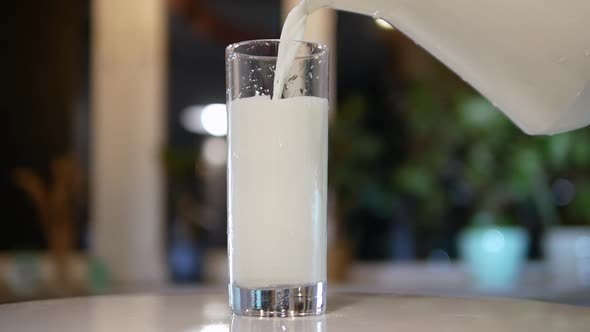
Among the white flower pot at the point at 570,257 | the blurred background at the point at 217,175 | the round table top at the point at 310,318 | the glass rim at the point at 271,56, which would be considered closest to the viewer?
the round table top at the point at 310,318

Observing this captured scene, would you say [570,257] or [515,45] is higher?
Result: [515,45]

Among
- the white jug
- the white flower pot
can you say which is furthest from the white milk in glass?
the white flower pot

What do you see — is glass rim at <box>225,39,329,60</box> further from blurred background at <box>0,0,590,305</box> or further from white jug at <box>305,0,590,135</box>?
blurred background at <box>0,0,590,305</box>

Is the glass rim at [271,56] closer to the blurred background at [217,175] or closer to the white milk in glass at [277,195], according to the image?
the white milk in glass at [277,195]

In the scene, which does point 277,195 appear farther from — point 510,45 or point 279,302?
point 510,45

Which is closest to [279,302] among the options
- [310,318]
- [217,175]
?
[310,318]

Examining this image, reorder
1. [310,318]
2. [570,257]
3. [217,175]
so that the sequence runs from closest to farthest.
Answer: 1. [310,318]
2. [570,257]
3. [217,175]

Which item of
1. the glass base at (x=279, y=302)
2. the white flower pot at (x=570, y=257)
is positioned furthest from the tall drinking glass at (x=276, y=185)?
the white flower pot at (x=570, y=257)

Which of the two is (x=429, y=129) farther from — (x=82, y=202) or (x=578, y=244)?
(x=82, y=202)
